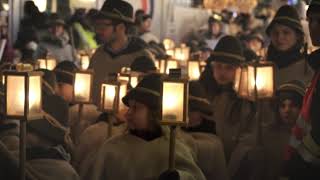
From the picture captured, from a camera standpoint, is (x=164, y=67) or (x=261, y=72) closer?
(x=261, y=72)

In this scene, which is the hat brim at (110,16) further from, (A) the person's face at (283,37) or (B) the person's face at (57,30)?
(B) the person's face at (57,30)

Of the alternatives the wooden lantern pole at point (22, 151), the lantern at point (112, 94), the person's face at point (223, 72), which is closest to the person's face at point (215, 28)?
the person's face at point (223, 72)

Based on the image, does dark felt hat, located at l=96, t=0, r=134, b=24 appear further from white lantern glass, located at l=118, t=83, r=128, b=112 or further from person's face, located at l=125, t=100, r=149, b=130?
person's face, located at l=125, t=100, r=149, b=130

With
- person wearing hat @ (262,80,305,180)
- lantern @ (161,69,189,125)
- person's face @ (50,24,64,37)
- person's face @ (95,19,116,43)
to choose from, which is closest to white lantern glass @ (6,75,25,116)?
lantern @ (161,69,189,125)

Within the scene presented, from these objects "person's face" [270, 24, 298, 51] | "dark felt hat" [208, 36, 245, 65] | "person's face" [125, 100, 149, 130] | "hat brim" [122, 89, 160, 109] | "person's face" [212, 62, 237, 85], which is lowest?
"person's face" [125, 100, 149, 130]

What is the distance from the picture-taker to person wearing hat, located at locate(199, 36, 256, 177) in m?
8.30

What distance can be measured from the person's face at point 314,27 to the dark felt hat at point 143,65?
3.05 m

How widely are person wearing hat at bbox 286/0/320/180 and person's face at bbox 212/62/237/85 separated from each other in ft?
9.56

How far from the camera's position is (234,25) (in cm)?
2359

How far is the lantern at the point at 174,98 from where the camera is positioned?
5.86 metres

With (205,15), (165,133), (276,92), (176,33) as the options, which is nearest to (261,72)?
(276,92)

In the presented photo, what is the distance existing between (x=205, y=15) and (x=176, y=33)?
232 cm

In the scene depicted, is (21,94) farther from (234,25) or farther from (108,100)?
(234,25)

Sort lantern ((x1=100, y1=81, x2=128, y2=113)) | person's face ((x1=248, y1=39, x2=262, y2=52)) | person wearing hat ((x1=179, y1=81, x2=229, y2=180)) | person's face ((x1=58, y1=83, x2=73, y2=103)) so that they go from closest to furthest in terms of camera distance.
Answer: person wearing hat ((x1=179, y1=81, x2=229, y2=180)) < lantern ((x1=100, y1=81, x2=128, y2=113)) < person's face ((x1=58, y1=83, x2=73, y2=103)) < person's face ((x1=248, y1=39, x2=262, y2=52))
